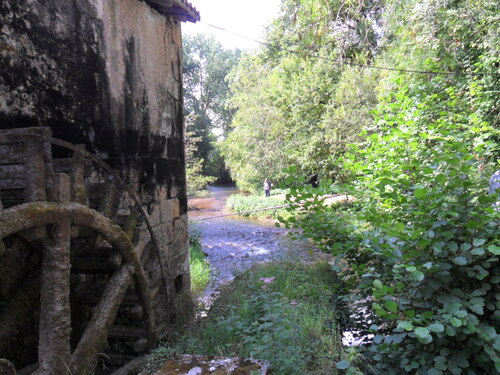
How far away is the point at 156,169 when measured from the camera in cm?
380

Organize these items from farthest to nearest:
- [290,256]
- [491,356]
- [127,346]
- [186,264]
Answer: [290,256] → [186,264] → [127,346] → [491,356]

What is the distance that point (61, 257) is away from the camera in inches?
85.7

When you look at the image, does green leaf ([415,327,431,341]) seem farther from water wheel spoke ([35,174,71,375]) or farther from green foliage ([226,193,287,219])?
green foliage ([226,193,287,219])

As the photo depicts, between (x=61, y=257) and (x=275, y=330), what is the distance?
5.12ft

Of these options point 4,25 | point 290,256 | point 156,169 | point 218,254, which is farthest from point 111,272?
point 218,254

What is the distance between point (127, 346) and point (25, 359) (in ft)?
2.74

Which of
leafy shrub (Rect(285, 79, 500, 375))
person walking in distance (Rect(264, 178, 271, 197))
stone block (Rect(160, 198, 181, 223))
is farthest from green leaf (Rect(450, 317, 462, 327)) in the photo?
person walking in distance (Rect(264, 178, 271, 197))

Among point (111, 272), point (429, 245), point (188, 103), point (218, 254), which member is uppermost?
point (188, 103)

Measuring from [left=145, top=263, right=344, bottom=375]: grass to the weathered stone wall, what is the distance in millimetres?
724

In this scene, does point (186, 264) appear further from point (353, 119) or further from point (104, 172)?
point (353, 119)

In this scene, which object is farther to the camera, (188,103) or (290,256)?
(188,103)

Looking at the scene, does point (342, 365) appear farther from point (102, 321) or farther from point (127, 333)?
point (127, 333)

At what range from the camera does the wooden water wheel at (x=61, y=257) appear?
2.07 meters

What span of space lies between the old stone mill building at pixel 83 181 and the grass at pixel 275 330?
437mm
